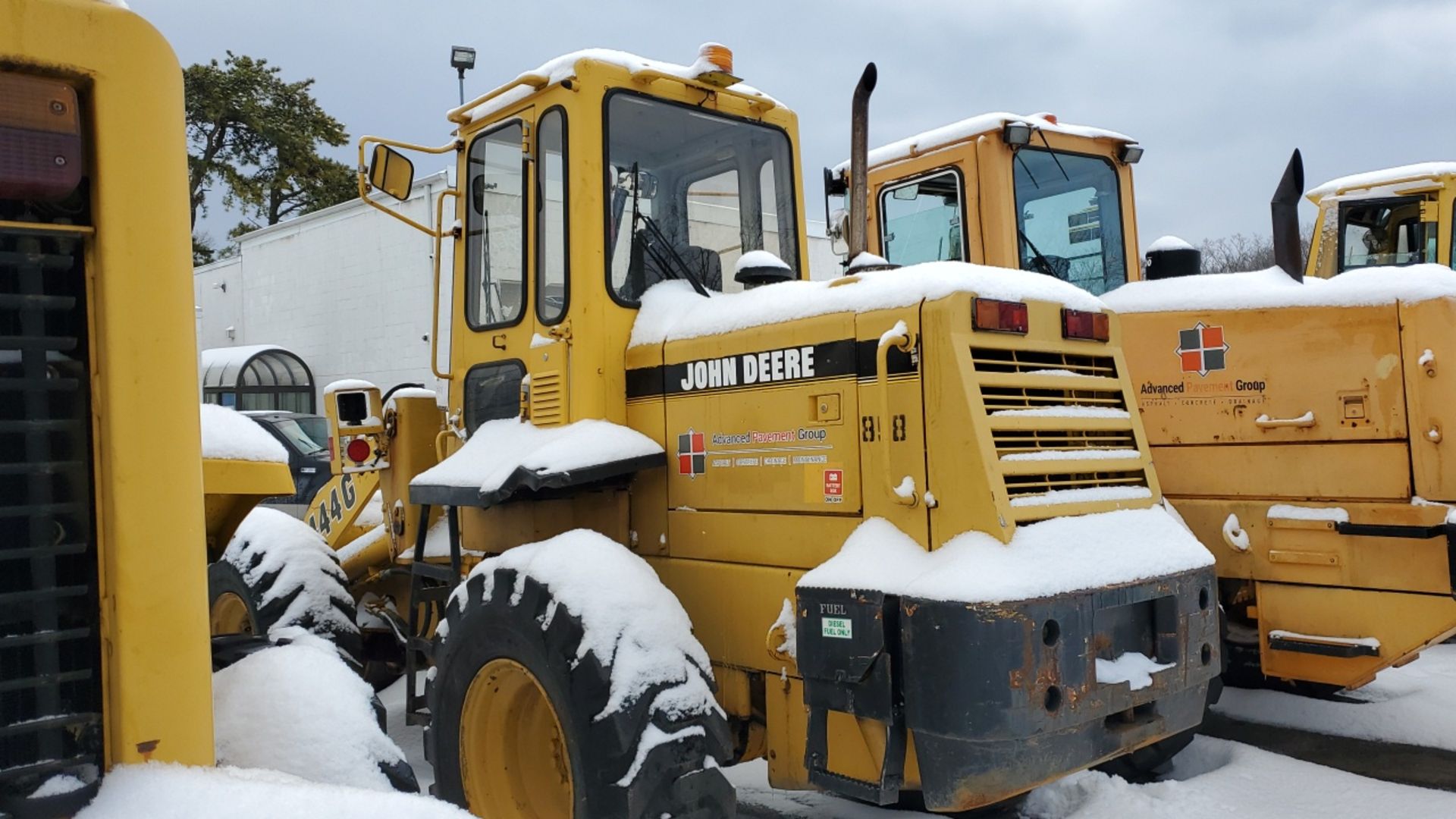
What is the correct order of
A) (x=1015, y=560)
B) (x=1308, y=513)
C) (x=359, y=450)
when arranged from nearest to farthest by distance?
(x=1015, y=560) < (x=1308, y=513) < (x=359, y=450)

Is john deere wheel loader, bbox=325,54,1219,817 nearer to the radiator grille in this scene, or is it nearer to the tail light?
the radiator grille

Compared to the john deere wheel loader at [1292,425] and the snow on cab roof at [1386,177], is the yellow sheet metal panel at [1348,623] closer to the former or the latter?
the john deere wheel loader at [1292,425]

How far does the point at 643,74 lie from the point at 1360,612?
12.7ft

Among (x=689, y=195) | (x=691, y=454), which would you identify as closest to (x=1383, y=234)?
(x=689, y=195)

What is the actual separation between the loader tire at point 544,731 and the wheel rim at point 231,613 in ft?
7.15

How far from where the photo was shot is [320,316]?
2172 cm

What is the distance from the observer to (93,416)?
71.0 inches

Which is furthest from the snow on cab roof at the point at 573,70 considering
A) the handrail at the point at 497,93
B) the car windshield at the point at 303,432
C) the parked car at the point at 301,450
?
the car windshield at the point at 303,432

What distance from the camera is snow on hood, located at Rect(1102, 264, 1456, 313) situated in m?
4.88

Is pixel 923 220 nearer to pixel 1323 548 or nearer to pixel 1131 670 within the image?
pixel 1323 548

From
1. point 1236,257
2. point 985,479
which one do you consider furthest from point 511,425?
point 1236,257

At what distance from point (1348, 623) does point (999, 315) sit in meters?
2.72

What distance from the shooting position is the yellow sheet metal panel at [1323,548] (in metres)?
4.76

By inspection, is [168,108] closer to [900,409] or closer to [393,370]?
[900,409]
